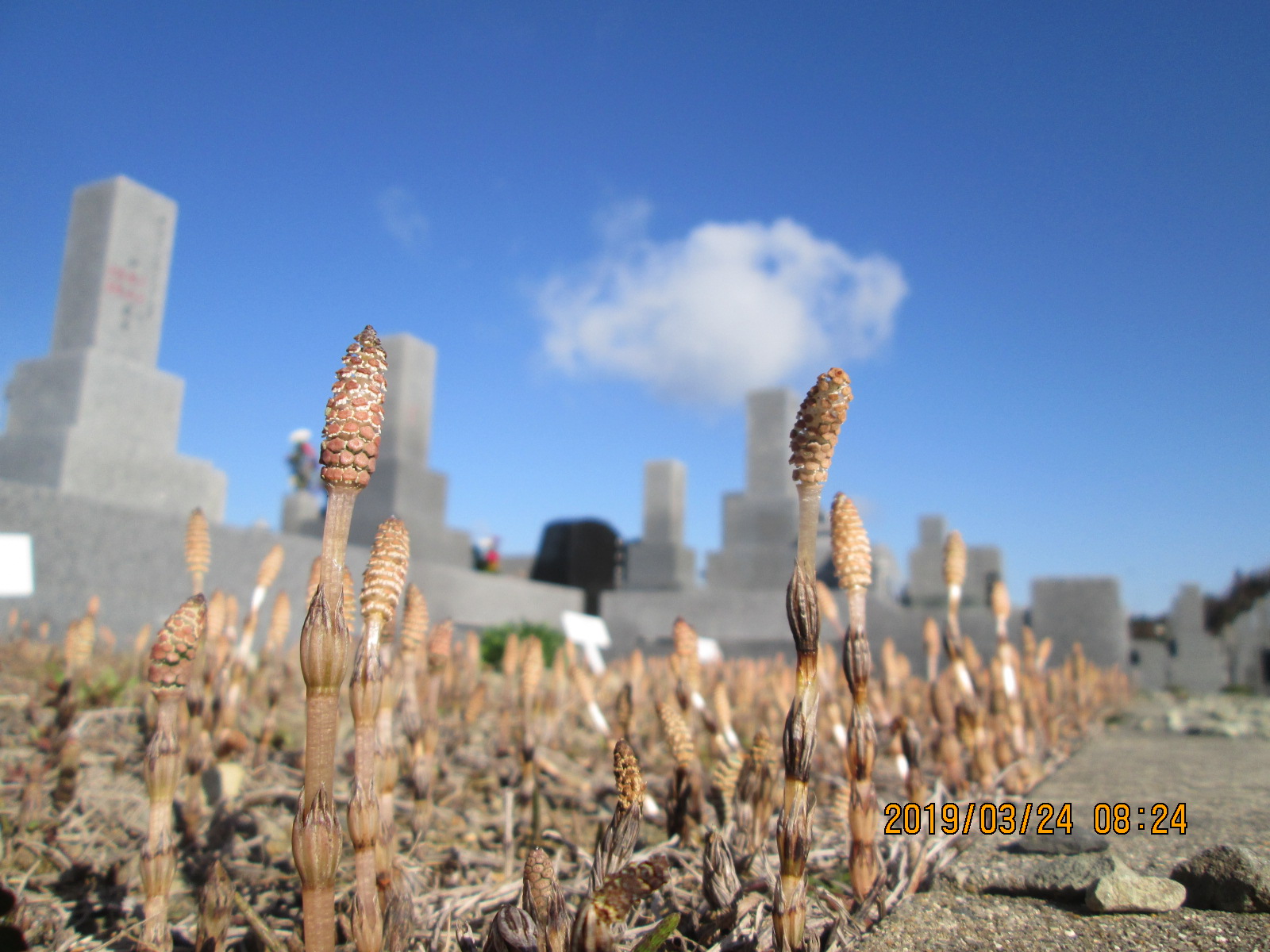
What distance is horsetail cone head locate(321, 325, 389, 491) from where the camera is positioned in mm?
969

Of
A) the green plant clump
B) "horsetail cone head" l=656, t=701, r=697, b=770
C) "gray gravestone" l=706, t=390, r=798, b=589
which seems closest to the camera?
"horsetail cone head" l=656, t=701, r=697, b=770

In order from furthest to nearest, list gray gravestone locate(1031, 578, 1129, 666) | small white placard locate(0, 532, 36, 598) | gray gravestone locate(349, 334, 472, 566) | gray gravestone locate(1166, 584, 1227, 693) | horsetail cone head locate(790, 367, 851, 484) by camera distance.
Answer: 1. gray gravestone locate(1166, 584, 1227, 693)
2. gray gravestone locate(349, 334, 472, 566)
3. gray gravestone locate(1031, 578, 1129, 666)
4. small white placard locate(0, 532, 36, 598)
5. horsetail cone head locate(790, 367, 851, 484)

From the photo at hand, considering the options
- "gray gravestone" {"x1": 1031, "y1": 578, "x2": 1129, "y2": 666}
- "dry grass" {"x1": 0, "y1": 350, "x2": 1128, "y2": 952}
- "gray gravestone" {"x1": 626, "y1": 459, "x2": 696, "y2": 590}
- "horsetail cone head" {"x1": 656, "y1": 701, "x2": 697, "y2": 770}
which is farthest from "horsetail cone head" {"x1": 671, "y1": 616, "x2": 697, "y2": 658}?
"gray gravestone" {"x1": 626, "y1": 459, "x2": 696, "y2": 590}

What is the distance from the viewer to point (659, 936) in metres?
1.10

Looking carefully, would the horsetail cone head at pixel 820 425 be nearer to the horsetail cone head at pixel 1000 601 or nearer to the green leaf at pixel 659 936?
the green leaf at pixel 659 936

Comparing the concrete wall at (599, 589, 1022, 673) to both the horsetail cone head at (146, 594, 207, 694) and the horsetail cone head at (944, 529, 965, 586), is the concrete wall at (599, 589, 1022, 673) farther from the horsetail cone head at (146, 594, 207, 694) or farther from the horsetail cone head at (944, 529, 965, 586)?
the horsetail cone head at (146, 594, 207, 694)

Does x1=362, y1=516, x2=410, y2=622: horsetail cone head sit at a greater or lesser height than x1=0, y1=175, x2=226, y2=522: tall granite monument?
lesser

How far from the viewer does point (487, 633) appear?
9445 mm

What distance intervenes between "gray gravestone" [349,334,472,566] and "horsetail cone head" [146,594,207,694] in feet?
33.7

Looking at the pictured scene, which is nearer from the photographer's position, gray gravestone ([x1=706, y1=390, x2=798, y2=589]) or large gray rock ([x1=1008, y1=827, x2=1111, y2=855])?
large gray rock ([x1=1008, y1=827, x2=1111, y2=855])

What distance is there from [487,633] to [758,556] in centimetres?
457

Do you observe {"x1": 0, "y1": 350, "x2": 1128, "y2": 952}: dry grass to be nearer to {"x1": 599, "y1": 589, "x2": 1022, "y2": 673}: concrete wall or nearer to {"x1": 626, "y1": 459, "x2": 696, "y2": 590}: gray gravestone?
{"x1": 599, "y1": 589, "x2": 1022, "y2": 673}: concrete wall

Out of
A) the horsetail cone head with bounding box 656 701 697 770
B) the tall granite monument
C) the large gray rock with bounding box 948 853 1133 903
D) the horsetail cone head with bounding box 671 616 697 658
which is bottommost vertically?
the large gray rock with bounding box 948 853 1133 903

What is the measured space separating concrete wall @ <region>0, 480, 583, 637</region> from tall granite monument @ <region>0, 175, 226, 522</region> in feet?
2.74
